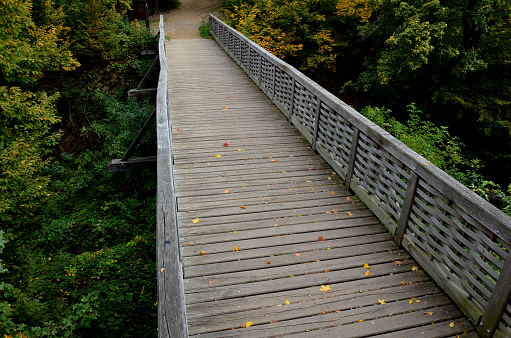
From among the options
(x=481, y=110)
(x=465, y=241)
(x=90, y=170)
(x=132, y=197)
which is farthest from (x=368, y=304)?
(x=481, y=110)

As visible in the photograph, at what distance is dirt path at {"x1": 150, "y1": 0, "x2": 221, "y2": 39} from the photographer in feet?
69.7

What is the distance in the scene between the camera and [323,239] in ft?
14.7

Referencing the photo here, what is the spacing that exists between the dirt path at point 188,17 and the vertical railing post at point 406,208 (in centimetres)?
1830

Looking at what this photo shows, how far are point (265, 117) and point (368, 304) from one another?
5.46 meters

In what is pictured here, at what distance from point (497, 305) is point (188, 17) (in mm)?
25912

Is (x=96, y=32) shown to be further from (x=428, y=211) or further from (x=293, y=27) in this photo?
(x=428, y=211)

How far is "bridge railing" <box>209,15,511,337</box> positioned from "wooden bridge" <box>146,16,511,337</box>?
0.6 inches

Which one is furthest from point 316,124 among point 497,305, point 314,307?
point 497,305

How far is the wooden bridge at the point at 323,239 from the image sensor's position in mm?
3264

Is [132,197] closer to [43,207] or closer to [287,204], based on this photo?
[43,207]

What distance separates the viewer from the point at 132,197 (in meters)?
10.6

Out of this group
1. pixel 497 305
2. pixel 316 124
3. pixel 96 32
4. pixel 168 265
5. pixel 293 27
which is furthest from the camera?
pixel 293 27

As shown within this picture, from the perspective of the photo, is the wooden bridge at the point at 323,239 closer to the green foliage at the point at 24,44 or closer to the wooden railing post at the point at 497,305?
the wooden railing post at the point at 497,305

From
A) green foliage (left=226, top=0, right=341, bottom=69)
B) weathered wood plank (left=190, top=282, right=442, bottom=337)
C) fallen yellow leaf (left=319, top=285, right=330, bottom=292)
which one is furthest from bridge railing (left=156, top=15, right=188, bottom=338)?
green foliage (left=226, top=0, right=341, bottom=69)
